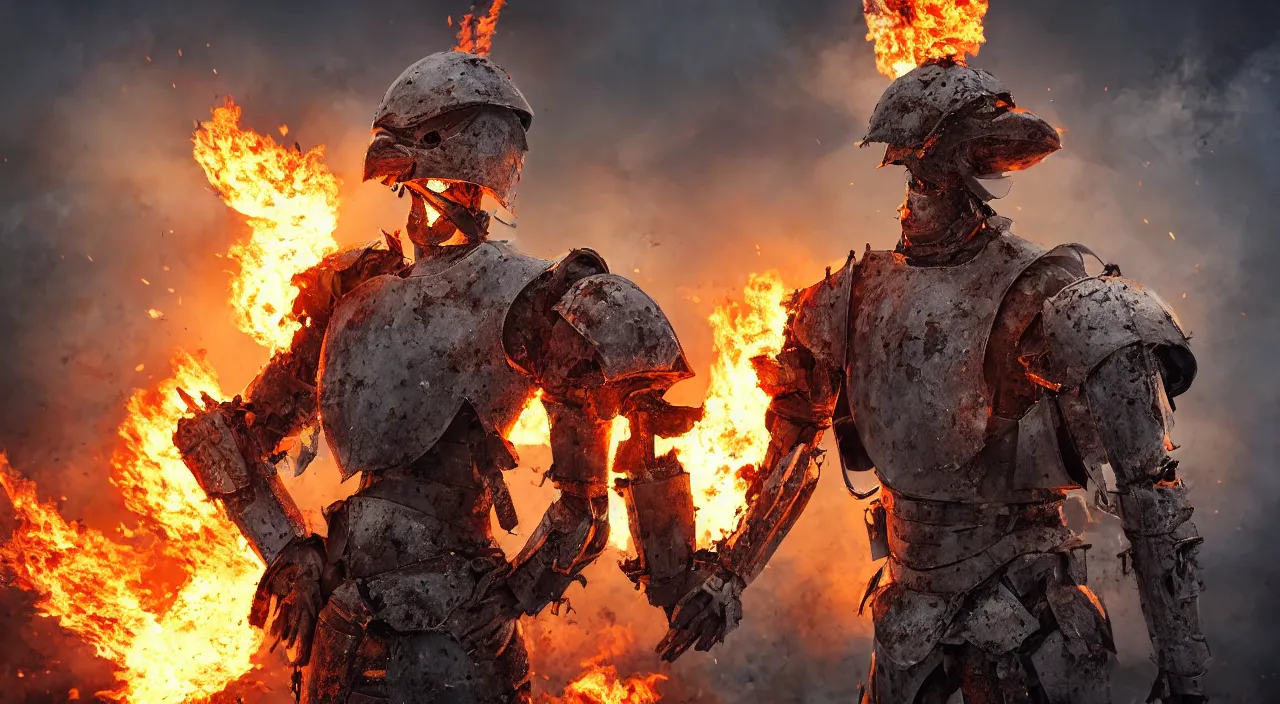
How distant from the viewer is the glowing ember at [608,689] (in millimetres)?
6340

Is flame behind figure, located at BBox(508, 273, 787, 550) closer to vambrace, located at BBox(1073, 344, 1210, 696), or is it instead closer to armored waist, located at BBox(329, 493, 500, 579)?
armored waist, located at BBox(329, 493, 500, 579)

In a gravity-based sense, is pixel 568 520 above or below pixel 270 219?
below

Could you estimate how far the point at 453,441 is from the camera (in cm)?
344

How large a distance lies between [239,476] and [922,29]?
306 centimetres

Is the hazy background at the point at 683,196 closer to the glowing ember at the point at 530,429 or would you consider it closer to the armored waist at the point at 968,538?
the glowing ember at the point at 530,429

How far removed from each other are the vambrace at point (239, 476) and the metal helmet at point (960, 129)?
2554 mm

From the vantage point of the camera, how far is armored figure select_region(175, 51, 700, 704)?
3.29 m

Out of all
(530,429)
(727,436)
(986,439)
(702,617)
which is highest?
(727,436)

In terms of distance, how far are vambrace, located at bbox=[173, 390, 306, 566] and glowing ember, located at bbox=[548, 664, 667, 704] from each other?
3.16 metres

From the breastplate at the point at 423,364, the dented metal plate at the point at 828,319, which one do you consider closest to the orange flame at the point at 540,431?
the breastplate at the point at 423,364

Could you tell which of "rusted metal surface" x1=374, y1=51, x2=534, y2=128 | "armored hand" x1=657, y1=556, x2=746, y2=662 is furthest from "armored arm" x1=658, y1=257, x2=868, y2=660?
"rusted metal surface" x1=374, y1=51, x2=534, y2=128

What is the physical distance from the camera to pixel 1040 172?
6.93 m

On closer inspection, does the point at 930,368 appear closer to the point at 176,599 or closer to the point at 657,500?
the point at 657,500

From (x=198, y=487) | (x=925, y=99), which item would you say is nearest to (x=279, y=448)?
(x=198, y=487)
